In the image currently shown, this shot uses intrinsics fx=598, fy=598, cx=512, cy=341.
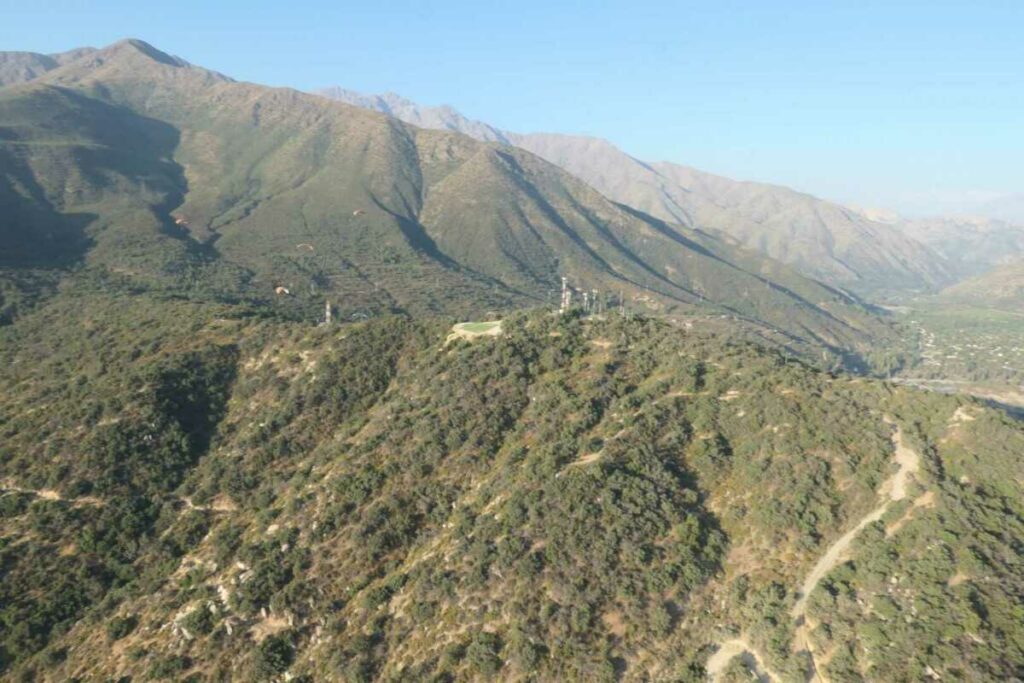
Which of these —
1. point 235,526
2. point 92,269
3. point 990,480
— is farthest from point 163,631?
point 92,269

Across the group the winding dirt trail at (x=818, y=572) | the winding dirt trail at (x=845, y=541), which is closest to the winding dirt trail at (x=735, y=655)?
the winding dirt trail at (x=818, y=572)

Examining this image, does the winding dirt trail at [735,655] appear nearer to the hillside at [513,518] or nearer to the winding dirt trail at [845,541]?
the hillside at [513,518]

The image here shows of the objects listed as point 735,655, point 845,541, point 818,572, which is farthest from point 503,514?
point 845,541

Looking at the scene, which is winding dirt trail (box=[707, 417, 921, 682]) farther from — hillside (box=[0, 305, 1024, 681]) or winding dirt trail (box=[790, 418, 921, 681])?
hillside (box=[0, 305, 1024, 681])

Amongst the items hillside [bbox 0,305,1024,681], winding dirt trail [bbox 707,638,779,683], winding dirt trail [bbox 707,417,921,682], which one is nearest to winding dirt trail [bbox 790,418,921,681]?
winding dirt trail [bbox 707,417,921,682]

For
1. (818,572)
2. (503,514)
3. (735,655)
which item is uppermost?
(818,572)

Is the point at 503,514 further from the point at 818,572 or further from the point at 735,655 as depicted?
the point at 818,572

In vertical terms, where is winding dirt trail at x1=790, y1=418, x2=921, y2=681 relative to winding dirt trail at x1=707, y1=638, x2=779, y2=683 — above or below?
above
